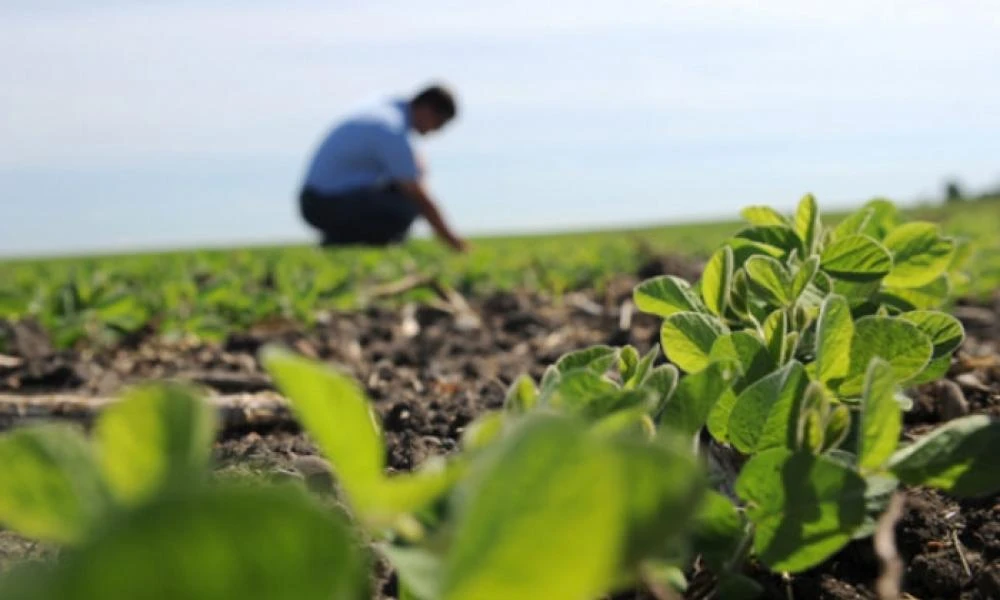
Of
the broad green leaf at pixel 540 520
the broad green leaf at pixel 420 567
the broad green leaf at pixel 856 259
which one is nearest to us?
the broad green leaf at pixel 540 520

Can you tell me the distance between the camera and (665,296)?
149 centimetres

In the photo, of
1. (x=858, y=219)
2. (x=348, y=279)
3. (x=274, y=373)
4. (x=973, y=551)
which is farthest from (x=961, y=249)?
(x=348, y=279)

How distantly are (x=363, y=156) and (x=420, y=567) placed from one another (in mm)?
12457

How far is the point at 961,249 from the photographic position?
2.57 meters

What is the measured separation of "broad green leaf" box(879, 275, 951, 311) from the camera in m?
1.87

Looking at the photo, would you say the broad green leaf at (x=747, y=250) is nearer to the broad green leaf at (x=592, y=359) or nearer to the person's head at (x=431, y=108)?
the broad green leaf at (x=592, y=359)

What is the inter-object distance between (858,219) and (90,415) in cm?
180

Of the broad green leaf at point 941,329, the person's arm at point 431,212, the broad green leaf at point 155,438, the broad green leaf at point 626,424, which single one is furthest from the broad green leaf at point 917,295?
the person's arm at point 431,212

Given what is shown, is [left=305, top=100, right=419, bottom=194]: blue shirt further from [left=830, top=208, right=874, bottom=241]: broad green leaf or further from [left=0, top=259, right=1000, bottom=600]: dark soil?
[left=830, top=208, right=874, bottom=241]: broad green leaf

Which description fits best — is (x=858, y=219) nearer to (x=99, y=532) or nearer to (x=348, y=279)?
(x=99, y=532)

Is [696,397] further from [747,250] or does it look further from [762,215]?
[762,215]

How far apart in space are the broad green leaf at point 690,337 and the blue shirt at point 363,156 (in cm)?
1107

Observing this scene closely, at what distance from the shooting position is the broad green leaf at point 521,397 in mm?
985

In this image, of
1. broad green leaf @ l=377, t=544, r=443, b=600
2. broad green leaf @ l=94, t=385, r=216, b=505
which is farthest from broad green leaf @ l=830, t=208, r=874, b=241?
broad green leaf @ l=94, t=385, r=216, b=505
